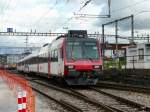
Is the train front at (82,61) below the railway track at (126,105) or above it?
above

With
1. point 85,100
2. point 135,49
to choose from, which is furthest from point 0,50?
point 85,100

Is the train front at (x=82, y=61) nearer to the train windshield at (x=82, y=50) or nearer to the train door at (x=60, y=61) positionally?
the train windshield at (x=82, y=50)

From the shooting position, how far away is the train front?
2730 centimetres

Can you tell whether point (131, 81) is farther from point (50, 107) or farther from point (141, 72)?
point (50, 107)

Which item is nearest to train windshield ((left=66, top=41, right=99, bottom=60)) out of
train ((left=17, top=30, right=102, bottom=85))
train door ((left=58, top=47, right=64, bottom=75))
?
train ((left=17, top=30, right=102, bottom=85))

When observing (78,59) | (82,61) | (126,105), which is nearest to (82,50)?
(78,59)

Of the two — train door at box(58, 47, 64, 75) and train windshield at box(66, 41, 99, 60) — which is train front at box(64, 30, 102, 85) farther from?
train door at box(58, 47, 64, 75)

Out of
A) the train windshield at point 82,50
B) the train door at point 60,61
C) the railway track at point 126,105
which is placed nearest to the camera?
the railway track at point 126,105

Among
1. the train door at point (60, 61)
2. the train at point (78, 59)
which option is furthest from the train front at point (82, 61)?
the train door at point (60, 61)

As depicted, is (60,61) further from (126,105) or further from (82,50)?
(126,105)

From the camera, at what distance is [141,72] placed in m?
35.2

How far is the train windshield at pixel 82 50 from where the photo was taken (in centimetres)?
2784

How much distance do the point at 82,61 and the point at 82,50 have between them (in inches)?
34.3

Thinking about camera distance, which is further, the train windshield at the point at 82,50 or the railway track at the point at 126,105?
the train windshield at the point at 82,50
